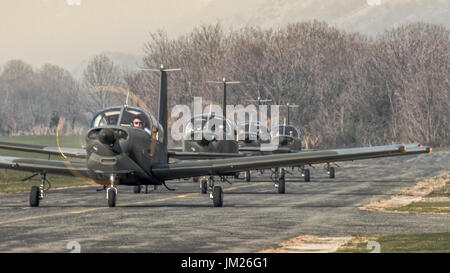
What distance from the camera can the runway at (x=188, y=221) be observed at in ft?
48.9

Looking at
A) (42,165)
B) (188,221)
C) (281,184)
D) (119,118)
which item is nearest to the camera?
(188,221)

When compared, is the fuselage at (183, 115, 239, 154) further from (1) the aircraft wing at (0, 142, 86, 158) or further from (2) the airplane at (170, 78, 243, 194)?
(1) the aircraft wing at (0, 142, 86, 158)

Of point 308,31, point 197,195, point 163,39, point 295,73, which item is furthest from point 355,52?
point 197,195

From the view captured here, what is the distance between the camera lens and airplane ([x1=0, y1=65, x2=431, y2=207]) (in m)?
21.9

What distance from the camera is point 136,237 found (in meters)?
15.9

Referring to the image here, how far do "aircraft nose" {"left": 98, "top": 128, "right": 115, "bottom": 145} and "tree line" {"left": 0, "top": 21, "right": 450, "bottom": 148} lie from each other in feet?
222

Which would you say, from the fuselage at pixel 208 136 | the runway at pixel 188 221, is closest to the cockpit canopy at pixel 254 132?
the fuselage at pixel 208 136

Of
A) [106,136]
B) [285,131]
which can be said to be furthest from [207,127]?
[106,136]

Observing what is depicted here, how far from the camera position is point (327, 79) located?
9869cm

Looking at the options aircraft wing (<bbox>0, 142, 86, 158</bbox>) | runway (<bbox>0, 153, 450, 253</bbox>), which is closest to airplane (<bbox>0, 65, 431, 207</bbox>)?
runway (<bbox>0, 153, 450, 253</bbox>)

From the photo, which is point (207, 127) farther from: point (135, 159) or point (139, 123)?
point (135, 159)

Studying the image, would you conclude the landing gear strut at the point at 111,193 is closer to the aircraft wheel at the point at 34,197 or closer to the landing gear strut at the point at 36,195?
the landing gear strut at the point at 36,195

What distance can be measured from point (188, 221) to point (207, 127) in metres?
17.3

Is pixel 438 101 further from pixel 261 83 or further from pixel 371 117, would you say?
pixel 261 83
